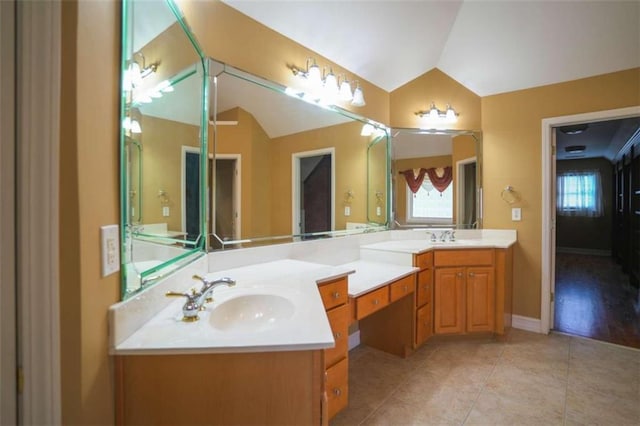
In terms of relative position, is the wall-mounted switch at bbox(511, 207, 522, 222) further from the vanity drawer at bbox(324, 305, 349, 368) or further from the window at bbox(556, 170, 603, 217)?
the window at bbox(556, 170, 603, 217)

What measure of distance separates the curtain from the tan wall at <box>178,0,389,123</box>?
130cm

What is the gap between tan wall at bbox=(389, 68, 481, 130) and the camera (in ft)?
9.80

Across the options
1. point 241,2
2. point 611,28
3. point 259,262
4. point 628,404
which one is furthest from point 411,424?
point 611,28

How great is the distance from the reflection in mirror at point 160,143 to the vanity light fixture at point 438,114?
7.22 feet

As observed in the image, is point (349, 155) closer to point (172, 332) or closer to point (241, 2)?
point (241, 2)

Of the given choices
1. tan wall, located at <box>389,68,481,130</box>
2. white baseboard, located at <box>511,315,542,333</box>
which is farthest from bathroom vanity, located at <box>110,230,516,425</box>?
tan wall, located at <box>389,68,481,130</box>

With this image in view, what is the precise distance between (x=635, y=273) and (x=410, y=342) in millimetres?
4029

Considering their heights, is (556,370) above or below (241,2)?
below

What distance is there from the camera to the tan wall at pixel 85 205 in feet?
2.31

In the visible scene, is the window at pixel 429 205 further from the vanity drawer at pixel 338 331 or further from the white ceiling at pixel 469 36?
the vanity drawer at pixel 338 331

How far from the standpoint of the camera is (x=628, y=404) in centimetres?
181

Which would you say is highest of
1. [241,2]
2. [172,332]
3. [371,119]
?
[241,2]

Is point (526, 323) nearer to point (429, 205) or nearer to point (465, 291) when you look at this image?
point (465, 291)

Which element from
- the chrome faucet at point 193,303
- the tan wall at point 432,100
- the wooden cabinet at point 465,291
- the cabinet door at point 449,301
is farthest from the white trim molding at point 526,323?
the chrome faucet at point 193,303
